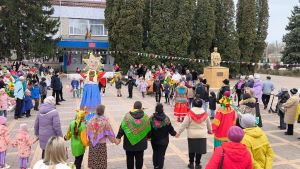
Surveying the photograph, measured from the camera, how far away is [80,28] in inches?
1566

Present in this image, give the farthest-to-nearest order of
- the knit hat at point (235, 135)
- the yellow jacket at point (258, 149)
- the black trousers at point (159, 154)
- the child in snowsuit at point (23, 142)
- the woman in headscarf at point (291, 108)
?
the woman in headscarf at point (291, 108), the child in snowsuit at point (23, 142), the black trousers at point (159, 154), the yellow jacket at point (258, 149), the knit hat at point (235, 135)

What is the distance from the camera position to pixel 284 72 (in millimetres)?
40562

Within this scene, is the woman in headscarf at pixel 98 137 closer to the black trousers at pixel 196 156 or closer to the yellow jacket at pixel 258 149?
the black trousers at pixel 196 156

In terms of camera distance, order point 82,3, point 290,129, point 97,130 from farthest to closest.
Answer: point 82,3, point 290,129, point 97,130

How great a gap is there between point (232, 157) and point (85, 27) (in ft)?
122

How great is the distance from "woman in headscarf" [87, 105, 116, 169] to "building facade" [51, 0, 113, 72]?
3189 centimetres

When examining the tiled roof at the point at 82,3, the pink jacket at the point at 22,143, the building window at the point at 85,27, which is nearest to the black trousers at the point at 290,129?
the pink jacket at the point at 22,143

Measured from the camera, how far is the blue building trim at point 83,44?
36.8 m

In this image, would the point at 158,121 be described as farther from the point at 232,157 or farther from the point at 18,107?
the point at 18,107

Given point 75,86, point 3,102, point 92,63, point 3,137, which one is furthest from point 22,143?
point 75,86

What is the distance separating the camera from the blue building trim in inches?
1448

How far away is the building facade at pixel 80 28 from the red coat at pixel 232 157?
113 ft

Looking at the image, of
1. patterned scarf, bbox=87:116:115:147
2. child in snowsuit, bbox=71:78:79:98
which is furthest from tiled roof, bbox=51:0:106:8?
patterned scarf, bbox=87:116:115:147

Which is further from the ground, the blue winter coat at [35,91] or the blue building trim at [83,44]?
the blue building trim at [83,44]
